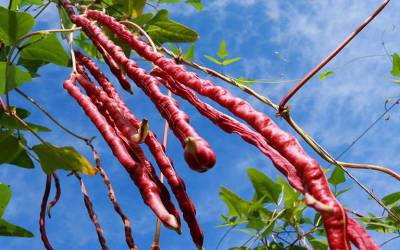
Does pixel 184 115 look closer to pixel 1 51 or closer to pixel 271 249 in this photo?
pixel 1 51

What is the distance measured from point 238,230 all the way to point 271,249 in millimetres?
129

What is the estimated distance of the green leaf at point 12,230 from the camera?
1.61 metres

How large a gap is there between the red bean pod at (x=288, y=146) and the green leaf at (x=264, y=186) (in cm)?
74

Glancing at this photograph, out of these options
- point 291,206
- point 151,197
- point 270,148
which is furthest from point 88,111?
point 291,206

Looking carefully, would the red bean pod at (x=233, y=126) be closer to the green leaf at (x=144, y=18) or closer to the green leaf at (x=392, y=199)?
the green leaf at (x=144, y=18)

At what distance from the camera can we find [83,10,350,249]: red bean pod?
0.55m

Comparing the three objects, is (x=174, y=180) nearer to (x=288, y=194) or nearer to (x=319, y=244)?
(x=288, y=194)

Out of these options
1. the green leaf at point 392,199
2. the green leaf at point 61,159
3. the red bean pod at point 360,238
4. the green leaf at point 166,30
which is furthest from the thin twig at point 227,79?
the green leaf at point 392,199

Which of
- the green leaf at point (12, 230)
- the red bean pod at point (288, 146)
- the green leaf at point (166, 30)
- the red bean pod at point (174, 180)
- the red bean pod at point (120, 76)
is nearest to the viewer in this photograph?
the red bean pod at point (288, 146)

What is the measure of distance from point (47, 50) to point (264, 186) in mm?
715

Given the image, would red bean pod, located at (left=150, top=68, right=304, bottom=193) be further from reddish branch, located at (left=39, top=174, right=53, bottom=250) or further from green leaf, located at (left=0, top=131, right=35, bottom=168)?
green leaf, located at (left=0, top=131, right=35, bottom=168)

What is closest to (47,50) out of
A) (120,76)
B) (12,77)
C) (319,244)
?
(12,77)

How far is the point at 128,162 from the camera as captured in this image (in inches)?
35.0

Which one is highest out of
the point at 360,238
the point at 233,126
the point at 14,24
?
the point at 14,24
